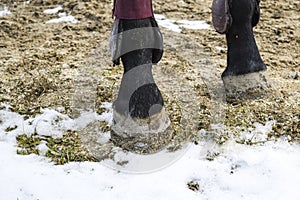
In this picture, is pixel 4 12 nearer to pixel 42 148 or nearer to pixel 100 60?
pixel 100 60

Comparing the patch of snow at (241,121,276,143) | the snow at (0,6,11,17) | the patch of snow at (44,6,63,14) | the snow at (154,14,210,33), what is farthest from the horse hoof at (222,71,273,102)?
the snow at (0,6,11,17)

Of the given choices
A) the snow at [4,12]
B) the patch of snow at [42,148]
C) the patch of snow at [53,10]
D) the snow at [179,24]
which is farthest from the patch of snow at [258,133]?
the snow at [4,12]

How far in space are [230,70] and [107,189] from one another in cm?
85

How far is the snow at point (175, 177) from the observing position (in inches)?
64.4

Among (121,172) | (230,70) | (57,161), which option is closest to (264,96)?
(230,70)

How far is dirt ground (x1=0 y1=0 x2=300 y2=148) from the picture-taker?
2.10 m

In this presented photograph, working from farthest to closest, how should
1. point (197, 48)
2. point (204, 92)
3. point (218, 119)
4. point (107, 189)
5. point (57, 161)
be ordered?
point (197, 48) → point (204, 92) → point (218, 119) → point (57, 161) → point (107, 189)

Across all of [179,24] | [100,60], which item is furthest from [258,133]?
[179,24]

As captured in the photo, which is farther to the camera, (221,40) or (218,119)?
(221,40)

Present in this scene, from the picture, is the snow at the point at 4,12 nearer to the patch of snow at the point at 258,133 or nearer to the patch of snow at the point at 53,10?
the patch of snow at the point at 53,10

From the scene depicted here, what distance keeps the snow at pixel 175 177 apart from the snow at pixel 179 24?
1465 millimetres

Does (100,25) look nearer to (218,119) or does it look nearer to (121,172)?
(218,119)

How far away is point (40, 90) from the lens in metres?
2.36

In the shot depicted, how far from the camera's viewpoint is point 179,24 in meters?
3.31
